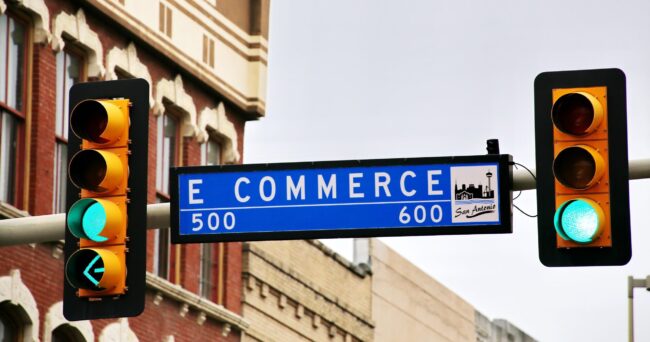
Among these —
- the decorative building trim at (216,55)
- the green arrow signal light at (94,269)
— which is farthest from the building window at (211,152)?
the green arrow signal light at (94,269)

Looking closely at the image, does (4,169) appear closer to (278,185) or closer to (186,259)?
(186,259)

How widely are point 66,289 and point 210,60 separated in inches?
799

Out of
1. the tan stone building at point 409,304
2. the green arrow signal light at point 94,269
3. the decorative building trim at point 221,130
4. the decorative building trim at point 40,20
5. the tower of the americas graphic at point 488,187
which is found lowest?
the tan stone building at point 409,304

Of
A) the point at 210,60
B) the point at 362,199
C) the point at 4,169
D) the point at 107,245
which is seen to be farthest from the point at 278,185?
the point at 210,60

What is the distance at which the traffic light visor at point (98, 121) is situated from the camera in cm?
1185

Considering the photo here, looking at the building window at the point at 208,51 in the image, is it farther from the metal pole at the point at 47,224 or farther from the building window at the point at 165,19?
the metal pole at the point at 47,224

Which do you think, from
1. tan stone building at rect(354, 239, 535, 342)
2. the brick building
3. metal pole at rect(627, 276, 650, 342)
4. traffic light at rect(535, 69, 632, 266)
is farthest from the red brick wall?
metal pole at rect(627, 276, 650, 342)

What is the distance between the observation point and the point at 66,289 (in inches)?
475

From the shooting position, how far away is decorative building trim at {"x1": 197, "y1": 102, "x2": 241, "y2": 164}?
3191 centimetres

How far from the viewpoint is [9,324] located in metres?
24.9

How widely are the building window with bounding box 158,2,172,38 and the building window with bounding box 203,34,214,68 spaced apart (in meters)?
1.51

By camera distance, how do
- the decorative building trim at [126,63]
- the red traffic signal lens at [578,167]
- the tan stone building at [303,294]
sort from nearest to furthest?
the red traffic signal lens at [578,167], the decorative building trim at [126,63], the tan stone building at [303,294]

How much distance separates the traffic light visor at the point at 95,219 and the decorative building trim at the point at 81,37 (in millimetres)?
14771

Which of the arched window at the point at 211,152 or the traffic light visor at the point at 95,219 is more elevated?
the arched window at the point at 211,152
